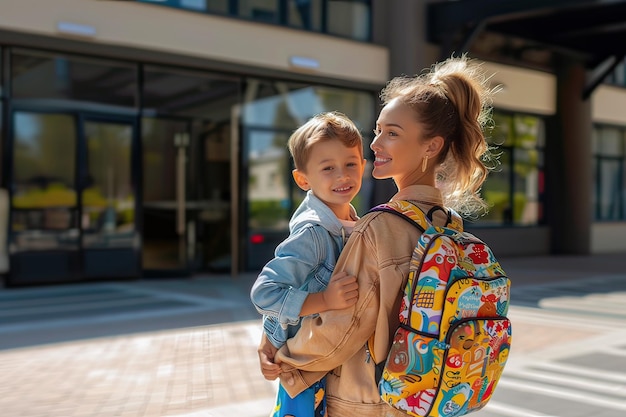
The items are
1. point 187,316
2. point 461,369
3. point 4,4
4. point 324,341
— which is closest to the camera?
point 461,369

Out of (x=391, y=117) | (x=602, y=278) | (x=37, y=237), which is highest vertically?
(x=391, y=117)

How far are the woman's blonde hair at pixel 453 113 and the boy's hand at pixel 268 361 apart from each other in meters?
0.61

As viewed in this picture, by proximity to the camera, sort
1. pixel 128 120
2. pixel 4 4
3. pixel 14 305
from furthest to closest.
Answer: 1. pixel 128 120
2. pixel 4 4
3. pixel 14 305

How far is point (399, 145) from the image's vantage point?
166 cm

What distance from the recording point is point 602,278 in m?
12.5

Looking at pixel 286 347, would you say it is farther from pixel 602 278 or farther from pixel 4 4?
pixel 602 278

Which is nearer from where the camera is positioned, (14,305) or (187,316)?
(187,316)

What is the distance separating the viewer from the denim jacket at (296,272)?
1692mm

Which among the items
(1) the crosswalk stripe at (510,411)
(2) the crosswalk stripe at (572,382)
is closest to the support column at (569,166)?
(2) the crosswalk stripe at (572,382)

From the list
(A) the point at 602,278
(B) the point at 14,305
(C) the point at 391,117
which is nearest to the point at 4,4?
(B) the point at 14,305

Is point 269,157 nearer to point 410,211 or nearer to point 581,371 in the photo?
point 581,371

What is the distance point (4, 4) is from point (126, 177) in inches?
129

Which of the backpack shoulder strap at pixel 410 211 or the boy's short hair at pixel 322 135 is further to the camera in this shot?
the boy's short hair at pixel 322 135

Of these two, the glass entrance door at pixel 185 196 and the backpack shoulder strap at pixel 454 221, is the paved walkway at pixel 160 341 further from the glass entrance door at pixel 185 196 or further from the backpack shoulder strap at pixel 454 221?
the backpack shoulder strap at pixel 454 221
